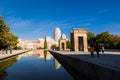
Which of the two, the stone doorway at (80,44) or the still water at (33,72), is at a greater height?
the stone doorway at (80,44)

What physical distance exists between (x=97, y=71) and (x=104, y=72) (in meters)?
1.19

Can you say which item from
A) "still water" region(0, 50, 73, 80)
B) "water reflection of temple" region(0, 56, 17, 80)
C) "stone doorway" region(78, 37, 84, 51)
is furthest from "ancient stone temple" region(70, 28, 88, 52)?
"water reflection of temple" region(0, 56, 17, 80)

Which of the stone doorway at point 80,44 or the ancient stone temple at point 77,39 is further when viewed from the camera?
the stone doorway at point 80,44

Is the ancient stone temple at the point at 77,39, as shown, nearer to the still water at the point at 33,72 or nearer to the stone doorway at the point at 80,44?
the stone doorway at the point at 80,44

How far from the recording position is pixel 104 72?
902 centimetres

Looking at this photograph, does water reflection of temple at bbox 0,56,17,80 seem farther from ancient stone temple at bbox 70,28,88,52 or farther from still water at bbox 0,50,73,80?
ancient stone temple at bbox 70,28,88,52

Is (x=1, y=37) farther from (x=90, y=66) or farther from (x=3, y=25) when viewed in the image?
(x=90, y=66)

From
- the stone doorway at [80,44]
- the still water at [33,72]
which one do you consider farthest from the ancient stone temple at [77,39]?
the still water at [33,72]

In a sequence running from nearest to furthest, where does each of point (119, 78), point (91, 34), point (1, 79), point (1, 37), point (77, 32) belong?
1. point (119, 78)
2. point (1, 79)
3. point (1, 37)
4. point (77, 32)
5. point (91, 34)

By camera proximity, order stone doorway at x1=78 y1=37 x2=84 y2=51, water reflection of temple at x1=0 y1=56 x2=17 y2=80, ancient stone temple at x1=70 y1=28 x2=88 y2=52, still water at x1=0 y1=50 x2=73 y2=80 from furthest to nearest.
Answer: stone doorway at x1=78 y1=37 x2=84 y2=51 → ancient stone temple at x1=70 y1=28 x2=88 y2=52 → water reflection of temple at x1=0 y1=56 x2=17 y2=80 → still water at x1=0 y1=50 x2=73 y2=80

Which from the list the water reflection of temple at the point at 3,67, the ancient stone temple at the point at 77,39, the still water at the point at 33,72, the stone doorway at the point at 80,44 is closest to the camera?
the still water at the point at 33,72

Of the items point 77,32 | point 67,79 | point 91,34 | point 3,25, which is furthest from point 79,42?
point 91,34

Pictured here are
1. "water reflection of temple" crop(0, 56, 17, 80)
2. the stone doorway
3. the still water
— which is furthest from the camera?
the stone doorway

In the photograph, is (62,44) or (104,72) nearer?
(104,72)
